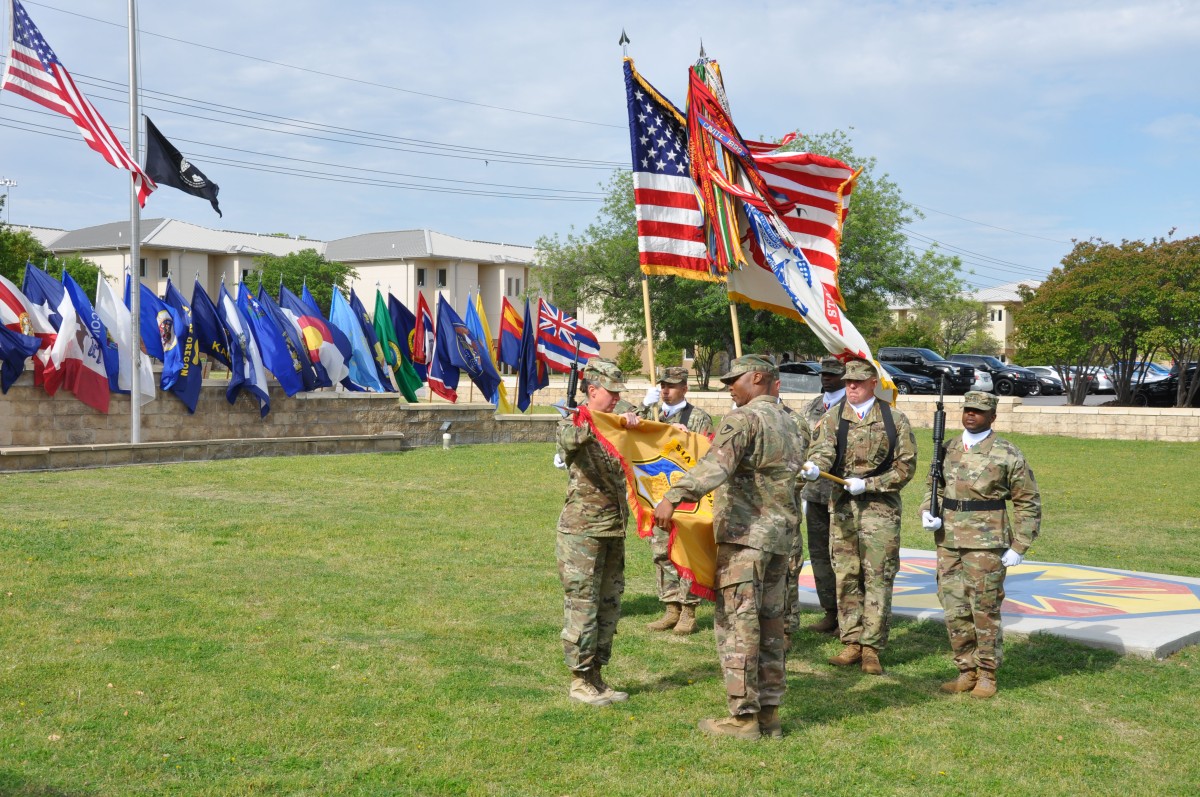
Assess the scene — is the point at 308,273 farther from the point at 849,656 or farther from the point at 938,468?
the point at 938,468

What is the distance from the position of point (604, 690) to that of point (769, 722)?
3.47 feet

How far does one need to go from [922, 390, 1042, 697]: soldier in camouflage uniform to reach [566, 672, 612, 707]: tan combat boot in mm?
2253

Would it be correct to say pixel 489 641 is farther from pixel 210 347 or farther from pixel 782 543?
pixel 210 347

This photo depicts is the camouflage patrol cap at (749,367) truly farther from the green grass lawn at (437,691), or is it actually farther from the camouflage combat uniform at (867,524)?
the green grass lawn at (437,691)

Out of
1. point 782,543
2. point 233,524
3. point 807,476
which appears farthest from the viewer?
point 233,524

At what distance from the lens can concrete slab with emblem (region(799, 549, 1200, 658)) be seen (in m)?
8.09

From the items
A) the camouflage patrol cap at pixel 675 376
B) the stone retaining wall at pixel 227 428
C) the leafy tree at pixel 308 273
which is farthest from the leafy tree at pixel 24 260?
the camouflage patrol cap at pixel 675 376

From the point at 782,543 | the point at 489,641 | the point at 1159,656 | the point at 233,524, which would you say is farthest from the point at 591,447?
the point at 233,524

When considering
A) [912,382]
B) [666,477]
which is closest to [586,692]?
[666,477]

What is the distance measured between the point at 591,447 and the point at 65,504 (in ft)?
30.6

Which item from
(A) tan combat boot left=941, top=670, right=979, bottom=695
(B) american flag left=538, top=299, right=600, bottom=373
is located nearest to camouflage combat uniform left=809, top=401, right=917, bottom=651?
(A) tan combat boot left=941, top=670, right=979, bottom=695

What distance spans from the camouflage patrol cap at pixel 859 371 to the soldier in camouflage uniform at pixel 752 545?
67.6 inches

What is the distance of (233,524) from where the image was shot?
12.2 metres

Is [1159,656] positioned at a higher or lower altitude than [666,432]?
lower
